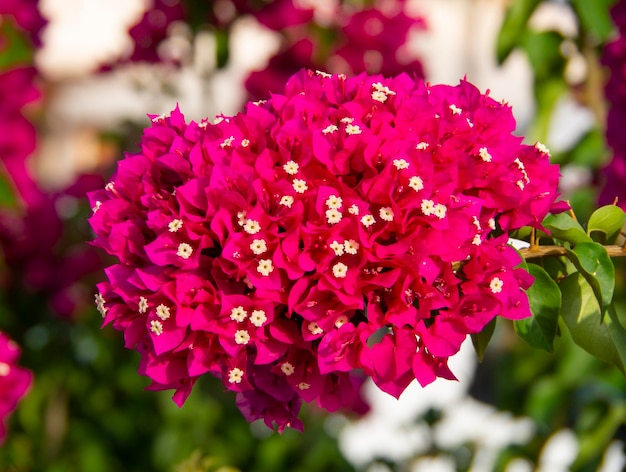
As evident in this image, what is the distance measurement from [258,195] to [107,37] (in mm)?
7648

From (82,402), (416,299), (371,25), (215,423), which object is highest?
(416,299)

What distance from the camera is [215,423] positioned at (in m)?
2.39

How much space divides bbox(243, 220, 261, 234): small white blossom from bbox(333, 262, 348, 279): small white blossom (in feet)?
0.23

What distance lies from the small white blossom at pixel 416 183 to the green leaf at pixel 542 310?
0.50 ft

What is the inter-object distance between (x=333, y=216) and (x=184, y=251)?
4.9 inches

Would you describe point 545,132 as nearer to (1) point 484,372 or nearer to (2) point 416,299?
(2) point 416,299

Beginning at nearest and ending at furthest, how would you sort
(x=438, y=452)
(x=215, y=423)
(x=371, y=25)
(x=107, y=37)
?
(x=438, y=452) < (x=215, y=423) < (x=371, y=25) < (x=107, y=37)

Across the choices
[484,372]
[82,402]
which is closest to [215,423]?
[82,402]

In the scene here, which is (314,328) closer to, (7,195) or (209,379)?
(7,195)

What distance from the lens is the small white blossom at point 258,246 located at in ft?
2.49

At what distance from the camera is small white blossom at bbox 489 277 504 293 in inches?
30.3

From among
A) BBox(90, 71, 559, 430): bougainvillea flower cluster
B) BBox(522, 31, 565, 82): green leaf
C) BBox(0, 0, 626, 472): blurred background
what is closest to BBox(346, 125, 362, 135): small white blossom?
BBox(90, 71, 559, 430): bougainvillea flower cluster

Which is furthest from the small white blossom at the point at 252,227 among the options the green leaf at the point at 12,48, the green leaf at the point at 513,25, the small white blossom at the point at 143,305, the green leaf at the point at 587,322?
the green leaf at the point at 12,48

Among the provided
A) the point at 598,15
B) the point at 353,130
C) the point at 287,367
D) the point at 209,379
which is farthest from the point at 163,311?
the point at 209,379
